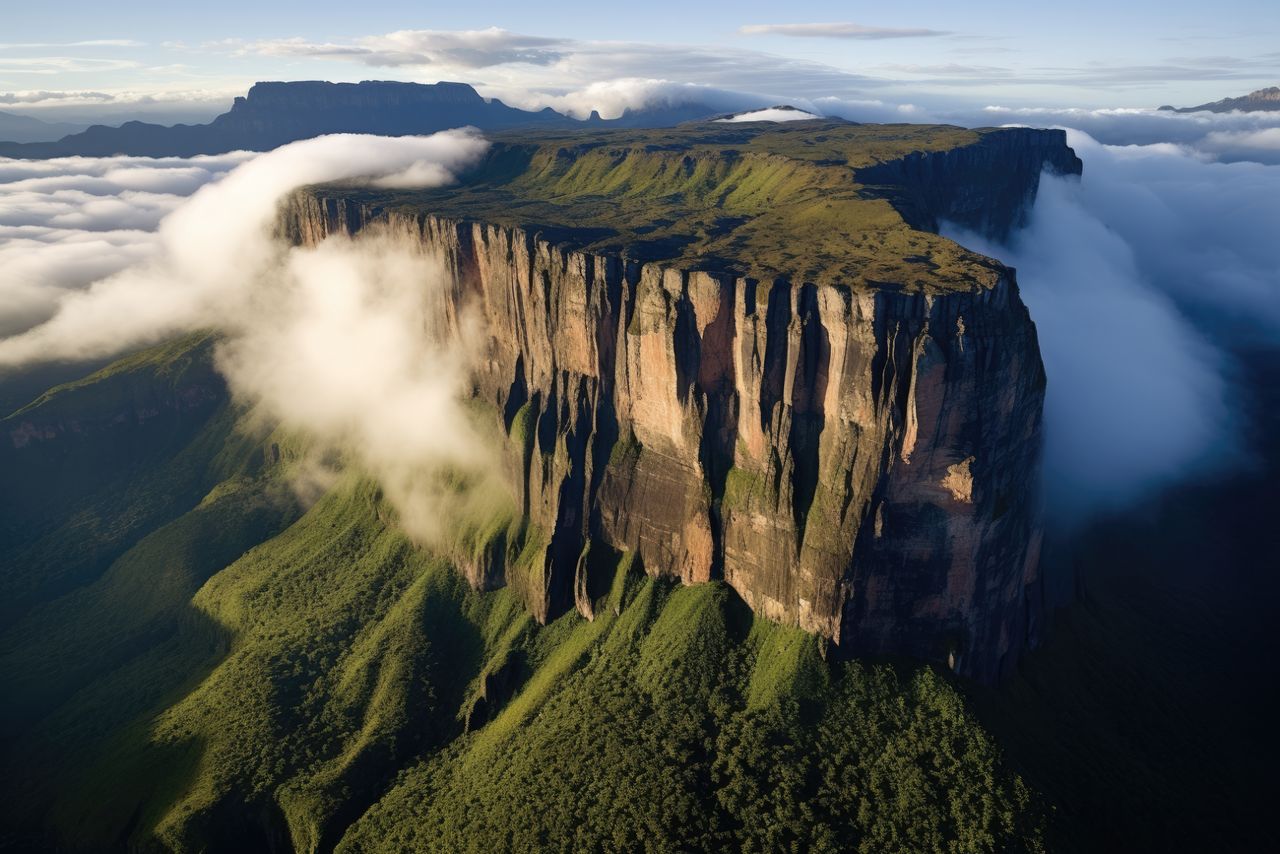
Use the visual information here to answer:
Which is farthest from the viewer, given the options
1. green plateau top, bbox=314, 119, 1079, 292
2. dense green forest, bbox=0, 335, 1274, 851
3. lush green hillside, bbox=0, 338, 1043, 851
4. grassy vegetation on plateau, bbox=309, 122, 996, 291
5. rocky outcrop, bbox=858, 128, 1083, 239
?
rocky outcrop, bbox=858, 128, 1083, 239

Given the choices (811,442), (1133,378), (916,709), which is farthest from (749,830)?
(1133,378)

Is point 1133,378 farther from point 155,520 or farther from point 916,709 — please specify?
point 155,520

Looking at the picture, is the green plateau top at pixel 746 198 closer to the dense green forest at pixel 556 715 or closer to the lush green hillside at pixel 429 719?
the lush green hillside at pixel 429 719

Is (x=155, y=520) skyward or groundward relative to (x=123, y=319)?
groundward

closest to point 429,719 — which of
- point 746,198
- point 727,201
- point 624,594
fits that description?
point 624,594

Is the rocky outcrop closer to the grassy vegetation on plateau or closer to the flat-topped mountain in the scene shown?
the flat-topped mountain

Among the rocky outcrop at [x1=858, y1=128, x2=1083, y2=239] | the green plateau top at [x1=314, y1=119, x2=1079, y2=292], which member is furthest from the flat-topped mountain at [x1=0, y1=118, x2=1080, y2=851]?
the rocky outcrop at [x1=858, y1=128, x2=1083, y2=239]

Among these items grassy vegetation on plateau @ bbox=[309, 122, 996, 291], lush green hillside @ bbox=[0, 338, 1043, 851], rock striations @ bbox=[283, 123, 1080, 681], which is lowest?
lush green hillside @ bbox=[0, 338, 1043, 851]
